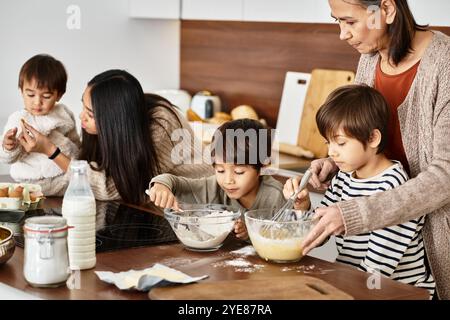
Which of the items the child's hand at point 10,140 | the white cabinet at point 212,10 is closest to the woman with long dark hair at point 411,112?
the child's hand at point 10,140

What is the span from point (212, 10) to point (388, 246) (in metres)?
2.17

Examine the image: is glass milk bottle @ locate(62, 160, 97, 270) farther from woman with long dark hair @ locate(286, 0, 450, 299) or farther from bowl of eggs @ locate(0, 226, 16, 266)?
woman with long dark hair @ locate(286, 0, 450, 299)

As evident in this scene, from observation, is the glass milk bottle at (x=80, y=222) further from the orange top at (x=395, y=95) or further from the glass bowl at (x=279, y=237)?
the orange top at (x=395, y=95)

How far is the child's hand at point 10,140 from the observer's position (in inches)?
101

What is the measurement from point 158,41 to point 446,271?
2.64 m

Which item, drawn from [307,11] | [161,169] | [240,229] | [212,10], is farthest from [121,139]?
[212,10]

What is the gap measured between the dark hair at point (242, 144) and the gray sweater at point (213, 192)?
3.0 inches

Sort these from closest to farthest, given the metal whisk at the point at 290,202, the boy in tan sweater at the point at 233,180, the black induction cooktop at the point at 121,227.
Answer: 1. the metal whisk at the point at 290,202
2. the black induction cooktop at the point at 121,227
3. the boy in tan sweater at the point at 233,180

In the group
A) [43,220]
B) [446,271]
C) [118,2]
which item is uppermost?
[118,2]

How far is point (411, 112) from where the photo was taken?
6.43 ft

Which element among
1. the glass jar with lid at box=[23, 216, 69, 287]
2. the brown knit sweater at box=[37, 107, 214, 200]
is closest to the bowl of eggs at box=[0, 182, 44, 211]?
the brown knit sweater at box=[37, 107, 214, 200]

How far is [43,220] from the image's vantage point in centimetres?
160
